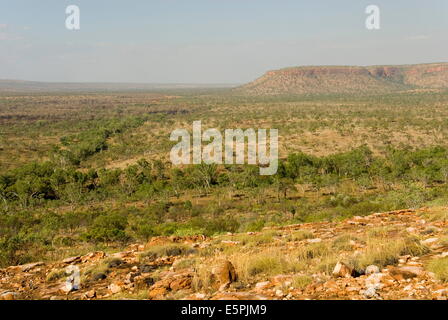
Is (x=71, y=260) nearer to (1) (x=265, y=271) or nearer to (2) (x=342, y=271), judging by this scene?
(1) (x=265, y=271)

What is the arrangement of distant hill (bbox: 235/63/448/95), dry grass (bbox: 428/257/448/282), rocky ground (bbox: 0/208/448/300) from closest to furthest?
dry grass (bbox: 428/257/448/282) → rocky ground (bbox: 0/208/448/300) → distant hill (bbox: 235/63/448/95)

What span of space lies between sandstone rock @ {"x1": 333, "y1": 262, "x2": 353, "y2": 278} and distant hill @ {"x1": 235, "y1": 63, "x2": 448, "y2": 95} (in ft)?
515

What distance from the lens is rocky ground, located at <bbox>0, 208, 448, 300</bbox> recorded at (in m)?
4.60

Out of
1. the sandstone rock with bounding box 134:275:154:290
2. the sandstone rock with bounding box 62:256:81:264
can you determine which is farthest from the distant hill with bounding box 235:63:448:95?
the sandstone rock with bounding box 134:275:154:290

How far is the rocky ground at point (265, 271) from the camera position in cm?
460

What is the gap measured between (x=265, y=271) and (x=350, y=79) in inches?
6970

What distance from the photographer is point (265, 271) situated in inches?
225

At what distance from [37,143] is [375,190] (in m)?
50.1

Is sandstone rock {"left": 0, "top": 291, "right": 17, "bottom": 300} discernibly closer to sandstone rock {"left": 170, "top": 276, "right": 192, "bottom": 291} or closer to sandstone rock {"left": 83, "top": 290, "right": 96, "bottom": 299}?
sandstone rock {"left": 83, "top": 290, "right": 96, "bottom": 299}

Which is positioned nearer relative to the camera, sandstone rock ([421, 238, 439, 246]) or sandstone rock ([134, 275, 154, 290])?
sandstone rock ([134, 275, 154, 290])

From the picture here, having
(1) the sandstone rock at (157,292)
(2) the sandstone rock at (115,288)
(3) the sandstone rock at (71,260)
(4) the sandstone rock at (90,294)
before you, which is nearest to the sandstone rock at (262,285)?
(1) the sandstone rock at (157,292)

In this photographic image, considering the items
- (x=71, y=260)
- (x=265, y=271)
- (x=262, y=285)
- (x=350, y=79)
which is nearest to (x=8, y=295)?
(x=71, y=260)

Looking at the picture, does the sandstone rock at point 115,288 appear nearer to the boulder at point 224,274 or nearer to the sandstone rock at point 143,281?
A: the sandstone rock at point 143,281
